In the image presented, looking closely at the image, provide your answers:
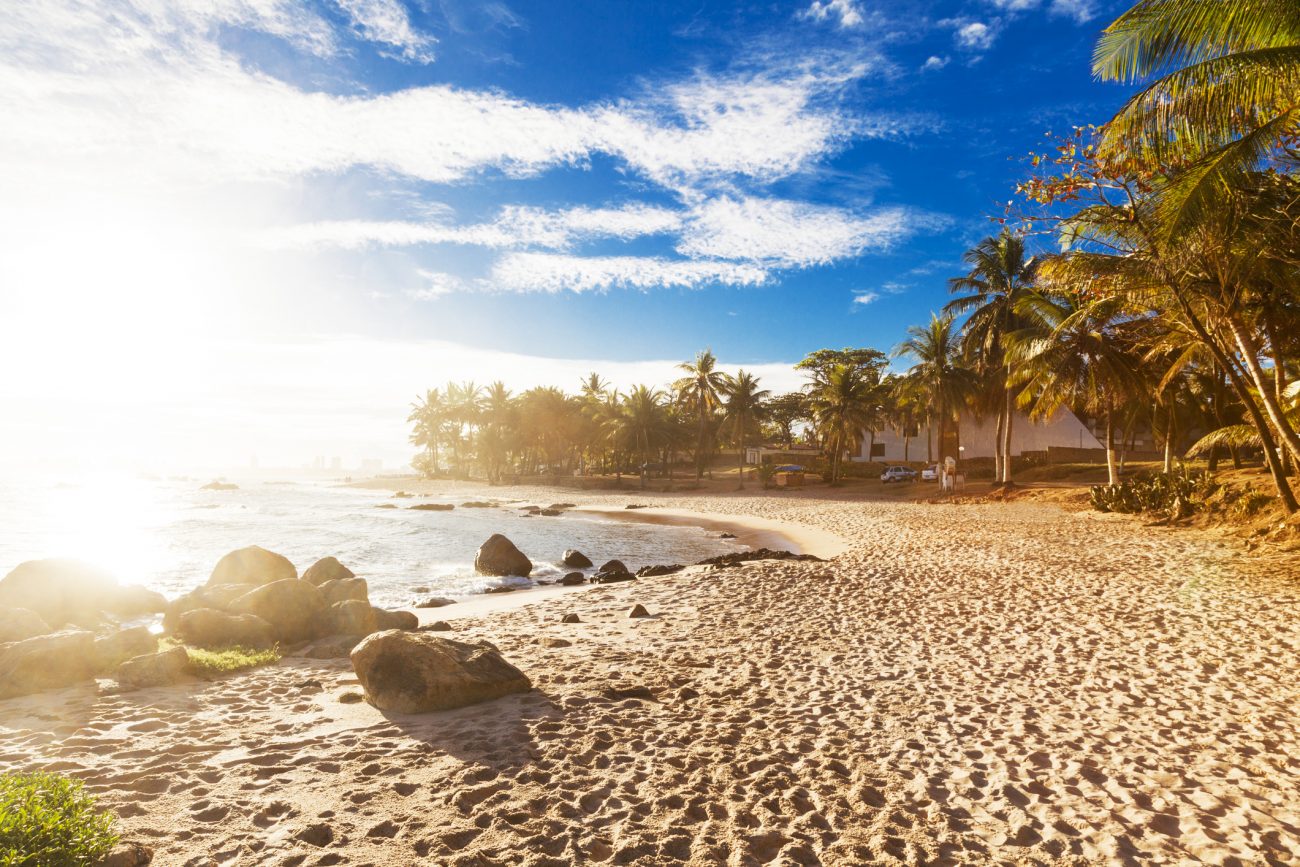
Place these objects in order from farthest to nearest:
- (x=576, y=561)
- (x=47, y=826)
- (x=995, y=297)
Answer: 1. (x=995, y=297)
2. (x=576, y=561)
3. (x=47, y=826)

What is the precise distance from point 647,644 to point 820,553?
459 inches

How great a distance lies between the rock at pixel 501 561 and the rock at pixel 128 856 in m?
14.9

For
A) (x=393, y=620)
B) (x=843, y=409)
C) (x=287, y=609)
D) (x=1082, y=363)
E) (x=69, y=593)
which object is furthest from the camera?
(x=843, y=409)

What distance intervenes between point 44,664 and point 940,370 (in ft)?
141

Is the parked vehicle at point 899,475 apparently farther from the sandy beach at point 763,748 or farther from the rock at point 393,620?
the rock at point 393,620

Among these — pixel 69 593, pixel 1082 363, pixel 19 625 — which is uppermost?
pixel 1082 363

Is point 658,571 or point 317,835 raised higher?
point 317,835

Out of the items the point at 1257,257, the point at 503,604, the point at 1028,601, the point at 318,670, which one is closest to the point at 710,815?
the point at 318,670

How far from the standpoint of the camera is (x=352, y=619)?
10516mm

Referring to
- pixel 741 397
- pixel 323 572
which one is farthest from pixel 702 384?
pixel 323 572

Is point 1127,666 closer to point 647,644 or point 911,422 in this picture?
point 647,644

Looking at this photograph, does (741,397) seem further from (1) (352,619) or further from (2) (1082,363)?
(1) (352,619)

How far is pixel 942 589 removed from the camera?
1253 cm

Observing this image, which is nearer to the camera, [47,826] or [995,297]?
[47,826]
